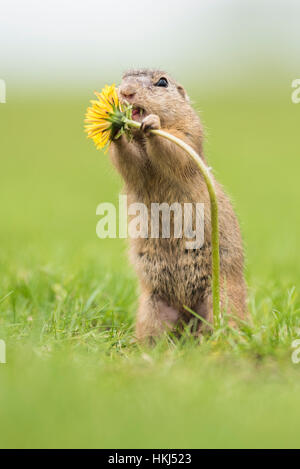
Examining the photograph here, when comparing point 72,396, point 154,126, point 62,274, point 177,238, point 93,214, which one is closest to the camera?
point 72,396

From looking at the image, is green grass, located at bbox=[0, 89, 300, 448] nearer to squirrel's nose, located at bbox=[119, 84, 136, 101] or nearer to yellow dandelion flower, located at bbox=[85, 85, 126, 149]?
squirrel's nose, located at bbox=[119, 84, 136, 101]

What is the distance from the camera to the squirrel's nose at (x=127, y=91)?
5941 mm

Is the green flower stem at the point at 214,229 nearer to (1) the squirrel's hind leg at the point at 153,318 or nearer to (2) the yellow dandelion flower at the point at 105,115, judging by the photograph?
(2) the yellow dandelion flower at the point at 105,115

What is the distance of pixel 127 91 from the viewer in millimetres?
5945

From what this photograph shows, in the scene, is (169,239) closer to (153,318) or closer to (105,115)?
(153,318)

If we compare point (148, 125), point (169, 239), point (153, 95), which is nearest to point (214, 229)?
point (169, 239)

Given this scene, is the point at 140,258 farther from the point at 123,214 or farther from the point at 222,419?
the point at 222,419

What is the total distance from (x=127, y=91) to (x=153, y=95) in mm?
292

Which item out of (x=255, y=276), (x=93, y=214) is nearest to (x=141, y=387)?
(x=255, y=276)

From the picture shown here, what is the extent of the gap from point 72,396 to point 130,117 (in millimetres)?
2366

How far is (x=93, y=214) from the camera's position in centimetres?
1546

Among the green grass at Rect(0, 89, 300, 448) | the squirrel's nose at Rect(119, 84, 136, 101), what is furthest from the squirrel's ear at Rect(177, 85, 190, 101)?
the squirrel's nose at Rect(119, 84, 136, 101)

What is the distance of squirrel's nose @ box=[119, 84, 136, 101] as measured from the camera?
5941 millimetres

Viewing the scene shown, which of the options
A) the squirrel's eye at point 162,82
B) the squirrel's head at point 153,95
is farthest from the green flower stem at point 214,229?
the squirrel's eye at point 162,82
